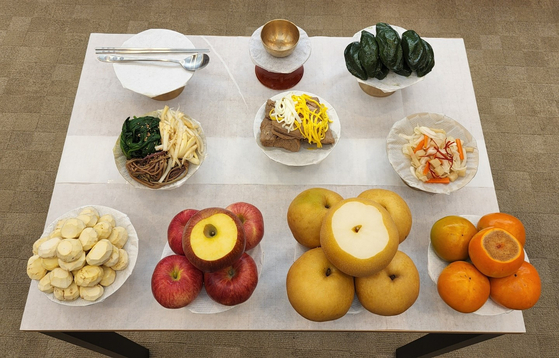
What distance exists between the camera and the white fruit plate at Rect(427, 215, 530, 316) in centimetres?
119

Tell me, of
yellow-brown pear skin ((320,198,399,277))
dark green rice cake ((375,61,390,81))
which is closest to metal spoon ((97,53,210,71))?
dark green rice cake ((375,61,390,81))

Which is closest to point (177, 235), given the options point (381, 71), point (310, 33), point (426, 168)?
point (426, 168)

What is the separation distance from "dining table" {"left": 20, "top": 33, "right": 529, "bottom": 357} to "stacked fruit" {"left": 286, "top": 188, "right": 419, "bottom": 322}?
0.55 feet

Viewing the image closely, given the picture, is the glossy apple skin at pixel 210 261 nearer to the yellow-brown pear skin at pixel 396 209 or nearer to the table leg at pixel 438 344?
the yellow-brown pear skin at pixel 396 209

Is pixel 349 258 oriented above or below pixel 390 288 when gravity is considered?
above

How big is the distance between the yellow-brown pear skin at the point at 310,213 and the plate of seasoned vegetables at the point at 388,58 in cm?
61

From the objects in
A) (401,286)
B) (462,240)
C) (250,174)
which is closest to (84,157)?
(250,174)

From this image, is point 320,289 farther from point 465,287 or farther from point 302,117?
point 302,117

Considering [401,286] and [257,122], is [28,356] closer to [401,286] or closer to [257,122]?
[257,122]

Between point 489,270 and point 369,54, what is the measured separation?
2.85 feet

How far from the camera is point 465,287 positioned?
112cm

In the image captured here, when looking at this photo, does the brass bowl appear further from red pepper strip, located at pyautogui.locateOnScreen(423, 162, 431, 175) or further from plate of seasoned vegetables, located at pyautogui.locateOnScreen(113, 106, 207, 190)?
red pepper strip, located at pyautogui.locateOnScreen(423, 162, 431, 175)

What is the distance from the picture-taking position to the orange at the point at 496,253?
3.59ft

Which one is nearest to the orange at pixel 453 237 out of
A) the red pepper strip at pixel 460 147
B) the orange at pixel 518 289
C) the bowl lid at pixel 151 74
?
the orange at pixel 518 289
